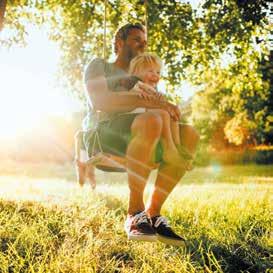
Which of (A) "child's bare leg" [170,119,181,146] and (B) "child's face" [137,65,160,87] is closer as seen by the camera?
(A) "child's bare leg" [170,119,181,146]

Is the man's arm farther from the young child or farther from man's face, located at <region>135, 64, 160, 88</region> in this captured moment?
man's face, located at <region>135, 64, 160, 88</region>

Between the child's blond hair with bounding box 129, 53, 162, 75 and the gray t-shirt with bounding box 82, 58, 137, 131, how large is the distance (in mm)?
72

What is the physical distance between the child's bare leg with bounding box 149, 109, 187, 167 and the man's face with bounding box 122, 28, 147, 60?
0.75 metres

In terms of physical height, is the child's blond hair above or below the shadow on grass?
above

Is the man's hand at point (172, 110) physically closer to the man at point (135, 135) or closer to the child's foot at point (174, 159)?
the man at point (135, 135)

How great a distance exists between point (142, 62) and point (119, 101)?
45cm

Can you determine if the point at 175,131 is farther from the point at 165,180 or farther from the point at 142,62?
the point at 142,62

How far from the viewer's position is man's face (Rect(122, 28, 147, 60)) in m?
3.83

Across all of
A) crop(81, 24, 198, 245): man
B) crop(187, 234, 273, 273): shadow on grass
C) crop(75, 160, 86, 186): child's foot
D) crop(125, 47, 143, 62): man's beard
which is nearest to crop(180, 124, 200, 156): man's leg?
crop(81, 24, 198, 245): man

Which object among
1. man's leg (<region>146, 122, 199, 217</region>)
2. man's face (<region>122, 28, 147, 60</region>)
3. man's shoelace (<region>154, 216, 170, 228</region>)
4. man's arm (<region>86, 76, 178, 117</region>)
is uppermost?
man's face (<region>122, 28, 147, 60</region>)

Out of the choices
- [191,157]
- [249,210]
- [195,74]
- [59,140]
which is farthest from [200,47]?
[59,140]

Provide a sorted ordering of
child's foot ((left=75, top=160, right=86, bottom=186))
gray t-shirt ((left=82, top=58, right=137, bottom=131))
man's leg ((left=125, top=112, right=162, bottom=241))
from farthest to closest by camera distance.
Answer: child's foot ((left=75, top=160, right=86, bottom=186)) → gray t-shirt ((left=82, top=58, right=137, bottom=131)) → man's leg ((left=125, top=112, right=162, bottom=241))

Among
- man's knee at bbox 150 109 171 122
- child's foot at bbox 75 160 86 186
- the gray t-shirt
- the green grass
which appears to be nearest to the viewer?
the green grass

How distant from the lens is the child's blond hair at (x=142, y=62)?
365cm
